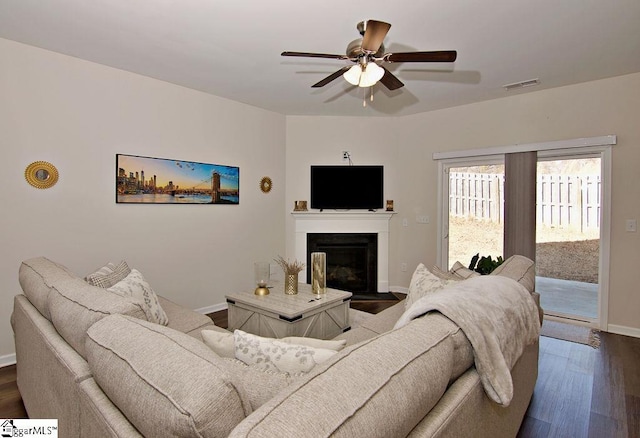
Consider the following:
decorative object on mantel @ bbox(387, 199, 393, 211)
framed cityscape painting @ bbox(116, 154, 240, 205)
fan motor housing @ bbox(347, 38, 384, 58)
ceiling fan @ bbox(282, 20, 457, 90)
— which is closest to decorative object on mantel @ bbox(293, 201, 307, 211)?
framed cityscape painting @ bbox(116, 154, 240, 205)

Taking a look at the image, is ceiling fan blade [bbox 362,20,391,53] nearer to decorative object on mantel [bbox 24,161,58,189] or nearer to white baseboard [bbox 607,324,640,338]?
decorative object on mantel [bbox 24,161,58,189]

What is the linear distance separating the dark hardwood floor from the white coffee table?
1.44m

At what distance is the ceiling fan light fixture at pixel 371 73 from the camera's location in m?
2.22

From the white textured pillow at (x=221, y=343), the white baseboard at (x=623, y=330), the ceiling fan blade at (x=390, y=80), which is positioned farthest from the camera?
the white baseboard at (x=623, y=330)

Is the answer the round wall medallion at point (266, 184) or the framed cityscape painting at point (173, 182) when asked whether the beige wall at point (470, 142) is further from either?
the framed cityscape painting at point (173, 182)

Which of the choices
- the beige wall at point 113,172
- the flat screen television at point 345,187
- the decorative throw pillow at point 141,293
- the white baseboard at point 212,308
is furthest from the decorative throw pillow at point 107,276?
the flat screen television at point 345,187

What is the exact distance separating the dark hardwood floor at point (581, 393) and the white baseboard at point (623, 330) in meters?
0.32

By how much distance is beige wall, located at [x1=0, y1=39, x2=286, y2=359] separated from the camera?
277 cm

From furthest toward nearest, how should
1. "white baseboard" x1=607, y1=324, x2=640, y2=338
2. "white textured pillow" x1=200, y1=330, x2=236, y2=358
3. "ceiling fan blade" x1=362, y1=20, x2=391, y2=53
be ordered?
"white baseboard" x1=607, y1=324, x2=640, y2=338
"ceiling fan blade" x1=362, y1=20, x2=391, y2=53
"white textured pillow" x1=200, y1=330, x2=236, y2=358

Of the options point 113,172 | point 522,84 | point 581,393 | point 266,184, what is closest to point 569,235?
point 522,84

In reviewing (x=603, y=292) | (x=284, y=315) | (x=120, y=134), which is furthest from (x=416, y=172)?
(x=120, y=134)

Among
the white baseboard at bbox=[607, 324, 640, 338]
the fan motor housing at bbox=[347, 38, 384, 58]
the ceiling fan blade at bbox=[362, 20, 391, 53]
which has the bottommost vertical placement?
the white baseboard at bbox=[607, 324, 640, 338]

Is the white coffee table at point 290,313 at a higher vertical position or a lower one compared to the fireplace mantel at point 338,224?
lower

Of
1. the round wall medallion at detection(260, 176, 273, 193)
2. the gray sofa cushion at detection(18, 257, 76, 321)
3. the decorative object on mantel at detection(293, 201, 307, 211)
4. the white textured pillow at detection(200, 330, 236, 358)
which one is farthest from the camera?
the decorative object on mantel at detection(293, 201, 307, 211)
